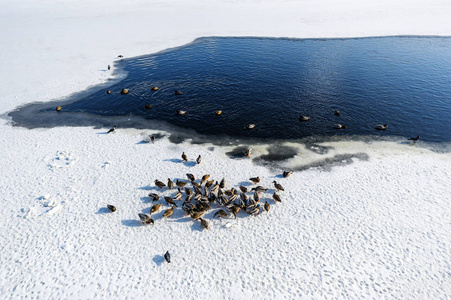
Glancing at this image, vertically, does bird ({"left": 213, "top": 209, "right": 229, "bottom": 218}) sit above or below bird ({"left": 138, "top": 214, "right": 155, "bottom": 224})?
above

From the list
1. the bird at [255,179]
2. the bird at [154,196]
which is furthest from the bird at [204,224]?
the bird at [255,179]

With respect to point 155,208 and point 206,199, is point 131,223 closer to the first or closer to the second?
point 155,208

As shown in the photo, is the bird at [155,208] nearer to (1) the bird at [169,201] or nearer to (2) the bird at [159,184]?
(1) the bird at [169,201]

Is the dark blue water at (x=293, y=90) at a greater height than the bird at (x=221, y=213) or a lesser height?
greater

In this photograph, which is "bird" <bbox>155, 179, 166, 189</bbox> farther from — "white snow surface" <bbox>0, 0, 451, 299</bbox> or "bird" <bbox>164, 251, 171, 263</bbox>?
"bird" <bbox>164, 251, 171, 263</bbox>

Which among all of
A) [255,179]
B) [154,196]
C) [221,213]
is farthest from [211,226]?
[255,179]

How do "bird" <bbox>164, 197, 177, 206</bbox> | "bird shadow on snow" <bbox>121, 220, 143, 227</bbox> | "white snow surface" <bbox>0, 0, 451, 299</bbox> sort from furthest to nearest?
1. "bird" <bbox>164, 197, 177, 206</bbox>
2. "bird shadow on snow" <bbox>121, 220, 143, 227</bbox>
3. "white snow surface" <bbox>0, 0, 451, 299</bbox>

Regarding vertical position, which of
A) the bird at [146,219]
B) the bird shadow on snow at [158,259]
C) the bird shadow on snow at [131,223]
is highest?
the bird at [146,219]

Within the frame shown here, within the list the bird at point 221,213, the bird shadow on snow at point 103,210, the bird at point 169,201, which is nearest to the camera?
the bird at point 221,213

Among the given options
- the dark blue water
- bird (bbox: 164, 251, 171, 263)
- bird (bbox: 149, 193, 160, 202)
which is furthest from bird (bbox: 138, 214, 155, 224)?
the dark blue water
